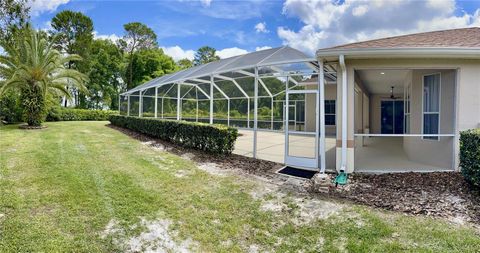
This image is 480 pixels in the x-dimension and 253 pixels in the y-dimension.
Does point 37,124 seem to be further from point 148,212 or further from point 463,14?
point 463,14

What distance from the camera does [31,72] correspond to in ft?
49.1

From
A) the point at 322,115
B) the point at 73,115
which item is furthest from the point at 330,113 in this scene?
the point at 73,115

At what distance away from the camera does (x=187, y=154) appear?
935 cm

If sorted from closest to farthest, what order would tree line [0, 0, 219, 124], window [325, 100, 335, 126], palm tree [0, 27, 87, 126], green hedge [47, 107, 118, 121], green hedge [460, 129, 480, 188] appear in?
green hedge [460, 129, 480, 188]
window [325, 100, 335, 126]
palm tree [0, 27, 87, 126]
green hedge [47, 107, 118, 121]
tree line [0, 0, 219, 124]

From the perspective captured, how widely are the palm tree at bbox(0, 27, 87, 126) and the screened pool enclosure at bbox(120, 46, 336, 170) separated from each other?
5380 mm

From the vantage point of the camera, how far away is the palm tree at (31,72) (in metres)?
14.6

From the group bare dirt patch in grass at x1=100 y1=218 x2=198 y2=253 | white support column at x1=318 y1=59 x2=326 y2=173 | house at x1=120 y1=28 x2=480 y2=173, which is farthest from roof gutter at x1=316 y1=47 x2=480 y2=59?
bare dirt patch in grass at x1=100 y1=218 x2=198 y2=253

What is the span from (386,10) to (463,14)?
3211mm

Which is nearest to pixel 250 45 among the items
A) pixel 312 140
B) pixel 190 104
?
pixel 190 104

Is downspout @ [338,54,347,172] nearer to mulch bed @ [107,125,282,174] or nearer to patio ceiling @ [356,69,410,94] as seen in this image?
patio ceiling @ [356,69,410,94]

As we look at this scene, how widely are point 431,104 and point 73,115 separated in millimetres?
26798

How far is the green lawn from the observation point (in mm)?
3787

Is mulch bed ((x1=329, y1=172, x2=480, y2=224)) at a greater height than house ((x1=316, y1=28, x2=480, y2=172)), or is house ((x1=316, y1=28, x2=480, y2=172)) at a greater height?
house ((x1=316, y1=28, x2=480, y2=172))

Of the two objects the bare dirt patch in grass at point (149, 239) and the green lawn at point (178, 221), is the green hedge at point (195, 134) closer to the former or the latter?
the green lawn at point (178, 221)
